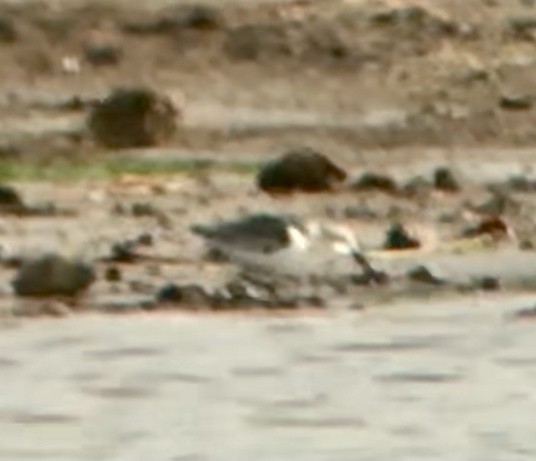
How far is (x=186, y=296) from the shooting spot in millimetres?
7461

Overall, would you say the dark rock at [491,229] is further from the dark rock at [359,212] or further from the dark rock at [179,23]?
the dark rock at [179,23]

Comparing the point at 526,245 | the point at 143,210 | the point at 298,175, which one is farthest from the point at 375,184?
the point at 526,245

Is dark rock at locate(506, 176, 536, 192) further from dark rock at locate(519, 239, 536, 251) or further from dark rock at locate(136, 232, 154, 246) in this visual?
dark rock at locate(136, 232, 154, 246)

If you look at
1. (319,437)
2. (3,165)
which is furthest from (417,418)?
(3,165)

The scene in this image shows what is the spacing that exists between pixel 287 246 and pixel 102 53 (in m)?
4.48

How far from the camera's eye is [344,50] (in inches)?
480

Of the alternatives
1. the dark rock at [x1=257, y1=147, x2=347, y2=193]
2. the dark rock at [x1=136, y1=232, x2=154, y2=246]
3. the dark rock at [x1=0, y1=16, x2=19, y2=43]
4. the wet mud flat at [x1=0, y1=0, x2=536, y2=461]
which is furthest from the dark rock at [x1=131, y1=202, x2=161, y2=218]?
the dark rock at [x1=0, y1=16, x2=19, y2=43]

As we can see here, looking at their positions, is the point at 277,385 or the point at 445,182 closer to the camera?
the point at 277,385

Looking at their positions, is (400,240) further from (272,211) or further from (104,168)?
(104,168)

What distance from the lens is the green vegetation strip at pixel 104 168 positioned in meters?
9.83

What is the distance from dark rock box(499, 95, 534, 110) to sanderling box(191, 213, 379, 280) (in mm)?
3089

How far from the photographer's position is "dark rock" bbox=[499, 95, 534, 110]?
1126 centimetres

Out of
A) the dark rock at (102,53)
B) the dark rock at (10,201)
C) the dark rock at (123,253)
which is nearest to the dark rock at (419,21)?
the dark rock at (102,53)

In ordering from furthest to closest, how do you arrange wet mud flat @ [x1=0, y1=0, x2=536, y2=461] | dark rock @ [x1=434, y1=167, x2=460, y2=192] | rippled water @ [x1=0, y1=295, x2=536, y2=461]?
dark rock @ [x1=434, y1=167, x2=460, y2=192]
wet mud flat @ [x1=0, y1=0, x2=536, y2=461]
rippled water @ [x1=0, y1=295, x2=536, y2=461]
